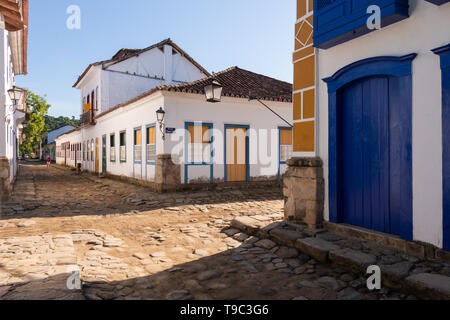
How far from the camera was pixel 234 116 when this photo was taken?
11.7m

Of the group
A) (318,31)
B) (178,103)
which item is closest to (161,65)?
(178,103)

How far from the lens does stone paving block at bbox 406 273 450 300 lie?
2.77 m

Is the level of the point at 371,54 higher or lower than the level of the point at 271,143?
higher

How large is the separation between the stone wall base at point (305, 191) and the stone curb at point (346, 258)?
0.69 ft

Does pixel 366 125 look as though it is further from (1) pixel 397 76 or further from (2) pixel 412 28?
(2) pixel 412 28

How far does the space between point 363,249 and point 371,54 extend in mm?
2753

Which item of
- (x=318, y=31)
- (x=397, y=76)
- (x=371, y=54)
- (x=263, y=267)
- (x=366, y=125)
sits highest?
(x=318, y=31)

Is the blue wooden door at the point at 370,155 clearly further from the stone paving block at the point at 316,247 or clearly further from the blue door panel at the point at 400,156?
the stone paving block at the point at 316,247

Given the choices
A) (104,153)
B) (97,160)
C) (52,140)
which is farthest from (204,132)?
(52,140)

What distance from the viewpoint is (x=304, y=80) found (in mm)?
5535

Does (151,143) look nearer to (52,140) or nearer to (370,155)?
(370,155)

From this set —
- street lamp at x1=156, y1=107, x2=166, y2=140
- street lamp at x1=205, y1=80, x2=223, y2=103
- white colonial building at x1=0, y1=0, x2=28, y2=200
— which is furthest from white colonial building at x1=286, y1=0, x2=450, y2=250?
street lamp at x1=156, y1=107, x2=166, y2=140

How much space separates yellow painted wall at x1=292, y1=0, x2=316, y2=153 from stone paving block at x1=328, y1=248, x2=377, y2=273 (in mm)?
1982

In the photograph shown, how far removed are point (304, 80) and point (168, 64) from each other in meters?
14.6
